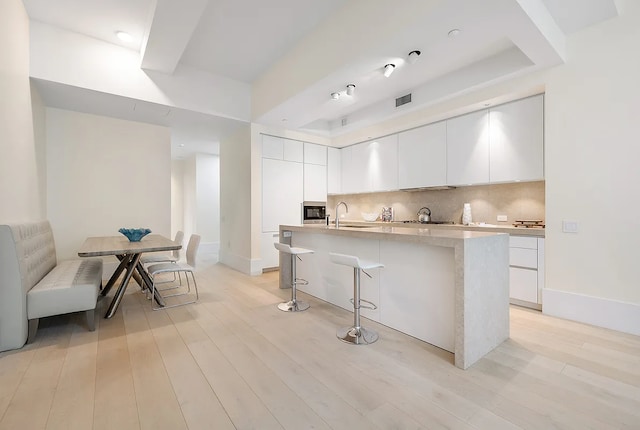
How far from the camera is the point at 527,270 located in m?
3.27

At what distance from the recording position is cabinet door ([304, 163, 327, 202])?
5719 mm

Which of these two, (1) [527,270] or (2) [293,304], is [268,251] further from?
(1) [527,270]

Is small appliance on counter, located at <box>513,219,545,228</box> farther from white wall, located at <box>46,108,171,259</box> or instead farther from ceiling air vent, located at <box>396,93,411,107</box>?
white wall, located at <box>46,108,171,259</box>

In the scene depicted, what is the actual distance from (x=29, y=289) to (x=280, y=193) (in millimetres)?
3580

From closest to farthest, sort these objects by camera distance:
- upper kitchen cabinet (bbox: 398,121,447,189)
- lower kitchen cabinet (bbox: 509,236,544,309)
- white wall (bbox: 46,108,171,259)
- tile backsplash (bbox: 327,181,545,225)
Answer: lower kitchen cabinet (bbox: 509,236,544,309) → tile backsplash (bbox: 327,181,545,225) → upper kitchen cabinet (bbox: 398,121,447,189) → white wall (bbox: 46,108,171,259)

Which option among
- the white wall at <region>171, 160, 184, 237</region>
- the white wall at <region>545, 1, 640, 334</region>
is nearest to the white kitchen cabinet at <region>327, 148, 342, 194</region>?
the white wall at <region>545, 1, 640, 334</region>

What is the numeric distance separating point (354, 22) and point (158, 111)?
3.31m

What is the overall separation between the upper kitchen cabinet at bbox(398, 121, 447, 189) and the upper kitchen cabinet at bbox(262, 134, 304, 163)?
76.6 inches

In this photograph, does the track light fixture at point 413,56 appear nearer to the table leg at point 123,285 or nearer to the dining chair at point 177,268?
the dining chair at point 177,268

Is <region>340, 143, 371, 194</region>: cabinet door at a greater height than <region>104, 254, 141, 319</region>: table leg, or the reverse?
<region>340, 143, 371, 194</region>: cabinet door

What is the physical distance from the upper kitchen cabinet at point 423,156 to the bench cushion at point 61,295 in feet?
14.4

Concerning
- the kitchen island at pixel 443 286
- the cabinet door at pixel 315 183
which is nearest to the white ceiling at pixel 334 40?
the cabinet door at pixel 315 183

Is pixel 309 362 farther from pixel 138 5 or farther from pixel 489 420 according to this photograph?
pixel 138 5

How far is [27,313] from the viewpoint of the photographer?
2.37 m
